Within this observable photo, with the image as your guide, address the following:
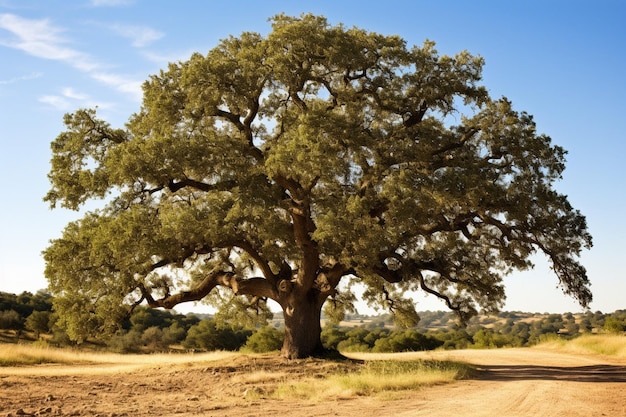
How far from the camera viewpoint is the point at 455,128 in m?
20.0

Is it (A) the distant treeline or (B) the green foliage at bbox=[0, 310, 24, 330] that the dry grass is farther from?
(B) the green foliage at bbox=[0, 310, 24, 330]

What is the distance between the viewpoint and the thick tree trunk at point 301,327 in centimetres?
2125

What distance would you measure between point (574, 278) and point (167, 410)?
558 inches

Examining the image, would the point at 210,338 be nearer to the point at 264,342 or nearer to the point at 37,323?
the point at 264,342

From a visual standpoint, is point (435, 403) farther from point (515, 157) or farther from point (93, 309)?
point (93, 309)

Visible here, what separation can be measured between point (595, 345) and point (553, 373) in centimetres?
1202

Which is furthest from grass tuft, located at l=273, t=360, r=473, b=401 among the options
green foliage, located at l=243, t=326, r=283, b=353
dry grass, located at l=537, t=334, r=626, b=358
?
green foliage, located at l=243, t=326, r=283, b=353

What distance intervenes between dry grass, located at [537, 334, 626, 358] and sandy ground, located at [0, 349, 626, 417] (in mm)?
5969

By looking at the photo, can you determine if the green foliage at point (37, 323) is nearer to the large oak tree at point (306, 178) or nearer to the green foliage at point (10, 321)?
the green foliage at point (10, 321)

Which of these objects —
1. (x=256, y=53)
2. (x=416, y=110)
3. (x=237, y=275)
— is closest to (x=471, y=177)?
(x=416, y=110)

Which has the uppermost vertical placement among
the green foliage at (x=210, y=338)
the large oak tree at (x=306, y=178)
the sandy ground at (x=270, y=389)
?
the large oak tree at (x=306, y=178)

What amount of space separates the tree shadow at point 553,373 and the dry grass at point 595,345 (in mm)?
6100

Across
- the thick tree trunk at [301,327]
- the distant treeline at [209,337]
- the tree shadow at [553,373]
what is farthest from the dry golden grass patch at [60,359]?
the tree shadow at [553,373]

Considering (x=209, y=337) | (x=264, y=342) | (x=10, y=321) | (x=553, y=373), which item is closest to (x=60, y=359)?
(x=264, y=342)
